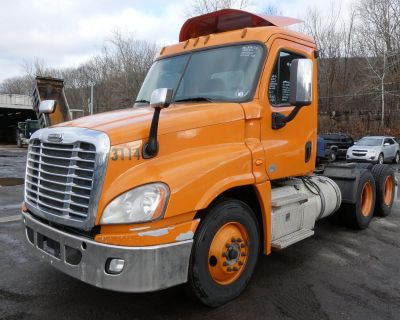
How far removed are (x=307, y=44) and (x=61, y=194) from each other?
11.6 feet

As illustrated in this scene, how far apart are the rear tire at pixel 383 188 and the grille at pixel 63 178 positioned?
6.00 metres

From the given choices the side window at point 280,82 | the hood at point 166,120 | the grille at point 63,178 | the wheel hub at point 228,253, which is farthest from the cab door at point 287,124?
the grille at point 63,178

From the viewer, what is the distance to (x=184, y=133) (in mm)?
3615

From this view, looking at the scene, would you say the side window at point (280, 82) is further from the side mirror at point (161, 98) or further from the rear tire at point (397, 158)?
the rear tire at point (397, 158)

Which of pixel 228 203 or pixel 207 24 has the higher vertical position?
pixel 207 24

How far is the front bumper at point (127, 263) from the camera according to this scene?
10.2ft

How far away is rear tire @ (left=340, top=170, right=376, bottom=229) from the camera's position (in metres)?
6.51

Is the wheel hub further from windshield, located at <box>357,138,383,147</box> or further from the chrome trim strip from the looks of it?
windshield, located at <box>357,138,383,147</box>

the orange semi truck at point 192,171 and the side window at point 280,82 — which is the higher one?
the side window at point 280,82

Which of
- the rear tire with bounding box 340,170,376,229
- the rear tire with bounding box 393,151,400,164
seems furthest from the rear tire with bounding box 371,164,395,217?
the rear tire with bounding box 393,151,400,164

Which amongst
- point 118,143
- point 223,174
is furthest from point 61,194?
point 223,174

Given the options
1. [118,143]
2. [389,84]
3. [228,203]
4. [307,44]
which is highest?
[389,84]

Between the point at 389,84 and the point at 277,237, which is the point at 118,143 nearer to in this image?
the point at 277,237

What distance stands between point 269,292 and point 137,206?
1886mm
